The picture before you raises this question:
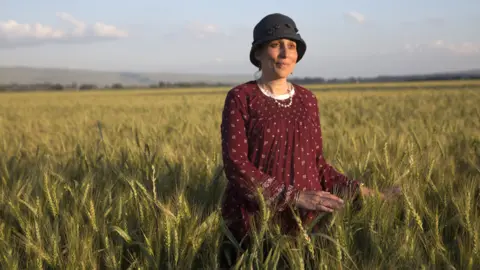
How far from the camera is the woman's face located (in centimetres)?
166

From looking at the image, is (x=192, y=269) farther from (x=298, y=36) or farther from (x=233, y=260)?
(x=298, y=36)

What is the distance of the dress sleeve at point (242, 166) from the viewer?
63.5 inches

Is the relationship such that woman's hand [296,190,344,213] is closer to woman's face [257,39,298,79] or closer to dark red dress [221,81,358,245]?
dark red dress [221,81,358,245]

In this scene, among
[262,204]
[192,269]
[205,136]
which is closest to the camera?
[262,204]

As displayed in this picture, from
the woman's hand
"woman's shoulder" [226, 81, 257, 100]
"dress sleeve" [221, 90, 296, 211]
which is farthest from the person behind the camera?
"woman's shoulder" [226, 81, 257, 100]

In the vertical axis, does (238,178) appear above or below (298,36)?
below

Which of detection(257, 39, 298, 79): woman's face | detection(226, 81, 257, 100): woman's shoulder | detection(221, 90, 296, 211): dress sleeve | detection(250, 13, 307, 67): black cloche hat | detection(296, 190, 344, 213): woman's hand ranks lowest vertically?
detection(296, 190, 344, 213): woman's hand

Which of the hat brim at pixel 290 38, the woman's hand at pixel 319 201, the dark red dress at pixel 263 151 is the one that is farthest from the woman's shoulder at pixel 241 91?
the woman's hand at pixel 319 201

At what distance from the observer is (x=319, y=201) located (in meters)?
1.52

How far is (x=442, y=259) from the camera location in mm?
1366

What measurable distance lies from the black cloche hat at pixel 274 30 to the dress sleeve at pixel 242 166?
0.22 meters

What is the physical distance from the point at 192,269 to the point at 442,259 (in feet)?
2.56

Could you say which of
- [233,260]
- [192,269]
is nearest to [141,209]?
[192,269]

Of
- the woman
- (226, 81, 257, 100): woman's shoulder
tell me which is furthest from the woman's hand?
(226, 81, 257, 100): woman's shoulder
